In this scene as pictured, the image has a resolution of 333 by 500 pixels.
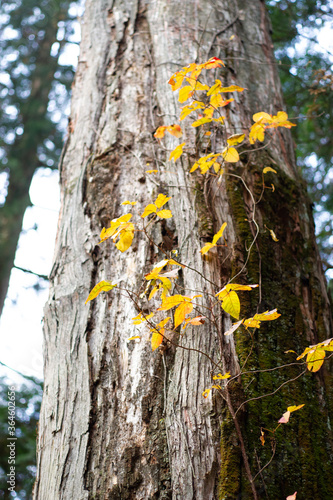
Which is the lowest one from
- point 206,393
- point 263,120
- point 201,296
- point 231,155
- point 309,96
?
point 206,393

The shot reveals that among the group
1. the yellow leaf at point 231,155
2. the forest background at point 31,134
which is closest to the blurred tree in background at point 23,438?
the forest background at point 31,134

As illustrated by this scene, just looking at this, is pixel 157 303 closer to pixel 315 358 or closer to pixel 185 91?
pixel 315 358

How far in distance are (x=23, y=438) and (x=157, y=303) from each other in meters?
4.62

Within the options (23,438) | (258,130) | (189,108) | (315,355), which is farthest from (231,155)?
(23,438)

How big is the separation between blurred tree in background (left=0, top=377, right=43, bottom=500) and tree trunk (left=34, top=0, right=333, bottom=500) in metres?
3.64

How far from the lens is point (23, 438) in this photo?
500cm

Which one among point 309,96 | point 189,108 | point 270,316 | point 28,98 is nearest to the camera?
point 270,316

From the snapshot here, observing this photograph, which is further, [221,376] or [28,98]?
[28,98]

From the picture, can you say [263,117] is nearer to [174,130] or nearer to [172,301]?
[174,130]

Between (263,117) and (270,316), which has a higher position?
(263,117)

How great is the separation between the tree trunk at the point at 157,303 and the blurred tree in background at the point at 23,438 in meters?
3.64

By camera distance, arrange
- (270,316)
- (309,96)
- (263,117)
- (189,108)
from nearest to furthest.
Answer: (270,316) → (263,117) → (189,108) → (309,96)

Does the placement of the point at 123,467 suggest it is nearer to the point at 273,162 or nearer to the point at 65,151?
the point at 273,162

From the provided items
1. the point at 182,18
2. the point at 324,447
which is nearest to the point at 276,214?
the point at 324,447
